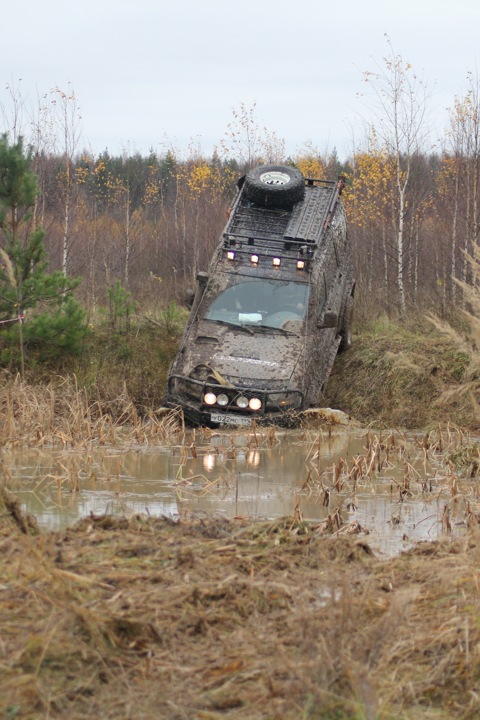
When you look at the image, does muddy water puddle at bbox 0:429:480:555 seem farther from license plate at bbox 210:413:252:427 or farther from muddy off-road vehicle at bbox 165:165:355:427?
muddy off-road vehicle at bbox 165:165:355:427

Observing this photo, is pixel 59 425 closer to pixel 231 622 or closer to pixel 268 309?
pixel 268 309

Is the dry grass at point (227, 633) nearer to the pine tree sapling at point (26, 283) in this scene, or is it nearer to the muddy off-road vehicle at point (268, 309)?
the muddy off-road vehicle at point (268, 309)

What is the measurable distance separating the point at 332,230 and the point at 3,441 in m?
6.66

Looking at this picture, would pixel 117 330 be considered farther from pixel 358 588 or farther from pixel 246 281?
pixel 358 588

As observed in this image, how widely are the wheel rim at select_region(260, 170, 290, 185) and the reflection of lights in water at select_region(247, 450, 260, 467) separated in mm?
5722

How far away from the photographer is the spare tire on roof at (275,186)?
15207 mm

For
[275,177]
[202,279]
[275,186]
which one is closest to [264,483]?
[202,279]

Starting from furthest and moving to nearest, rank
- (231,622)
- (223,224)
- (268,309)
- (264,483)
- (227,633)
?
(223,224) → (268,309) → (264,483) → (231,622) → (227,633)

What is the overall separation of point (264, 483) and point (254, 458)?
1328 mm

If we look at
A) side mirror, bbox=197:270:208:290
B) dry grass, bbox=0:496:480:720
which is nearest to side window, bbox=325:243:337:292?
side mirror, bbox=197:270:208:290

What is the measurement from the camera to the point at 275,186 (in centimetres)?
1522

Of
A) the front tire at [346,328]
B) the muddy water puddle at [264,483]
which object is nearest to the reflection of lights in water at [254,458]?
the muddy water puddle at [264,483]

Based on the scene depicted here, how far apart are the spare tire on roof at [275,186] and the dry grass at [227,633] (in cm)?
975

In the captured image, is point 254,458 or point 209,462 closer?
point 209,462
